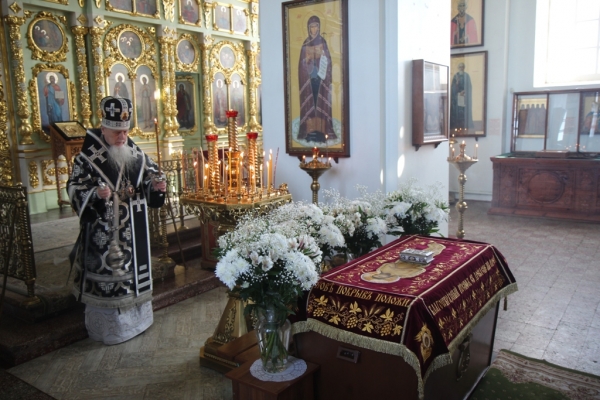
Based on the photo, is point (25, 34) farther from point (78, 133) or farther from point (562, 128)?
point (562, 128)

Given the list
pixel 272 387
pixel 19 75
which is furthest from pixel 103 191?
pixel 19 75

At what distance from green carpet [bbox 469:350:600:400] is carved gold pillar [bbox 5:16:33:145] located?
822cm

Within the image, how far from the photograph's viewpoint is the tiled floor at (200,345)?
3.57m

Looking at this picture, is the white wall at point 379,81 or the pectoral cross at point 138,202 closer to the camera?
the pectoral cross at point 138,202

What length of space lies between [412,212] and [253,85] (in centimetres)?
1021

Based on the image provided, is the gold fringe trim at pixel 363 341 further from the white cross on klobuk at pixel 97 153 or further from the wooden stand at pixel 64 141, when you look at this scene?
the wooden stand at pixel 64 141

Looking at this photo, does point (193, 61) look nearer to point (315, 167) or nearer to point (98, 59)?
point (98, 59)

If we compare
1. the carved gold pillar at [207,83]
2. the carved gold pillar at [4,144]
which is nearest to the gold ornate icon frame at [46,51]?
the carved gold pillar at [4,144]

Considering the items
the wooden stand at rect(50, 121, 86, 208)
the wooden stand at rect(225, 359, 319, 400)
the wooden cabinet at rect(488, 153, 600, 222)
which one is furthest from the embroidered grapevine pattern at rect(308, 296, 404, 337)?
the wooden cabinet at rect(488, 153, 600, 222)

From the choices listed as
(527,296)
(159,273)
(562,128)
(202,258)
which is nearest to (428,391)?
(527,296)

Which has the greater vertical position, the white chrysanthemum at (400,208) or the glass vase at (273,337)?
the white chrysanthemum at (400,208)

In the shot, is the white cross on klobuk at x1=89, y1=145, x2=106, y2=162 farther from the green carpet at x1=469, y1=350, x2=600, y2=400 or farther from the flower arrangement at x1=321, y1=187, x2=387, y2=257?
the green carpet at x1=469, y1=350, x2=600, y2=400

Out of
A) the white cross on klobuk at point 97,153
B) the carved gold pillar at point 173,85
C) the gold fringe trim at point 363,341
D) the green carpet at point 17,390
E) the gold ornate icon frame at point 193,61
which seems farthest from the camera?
the gold ornate icon frame at point 193,61

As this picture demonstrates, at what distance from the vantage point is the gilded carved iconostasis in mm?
8695
